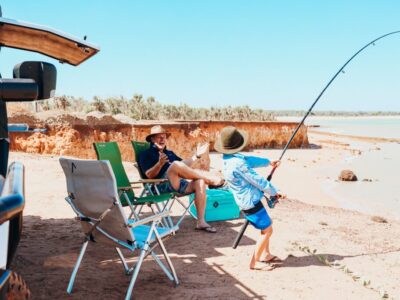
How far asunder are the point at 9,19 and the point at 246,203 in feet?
7.94

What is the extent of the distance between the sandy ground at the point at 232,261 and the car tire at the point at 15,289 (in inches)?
65.7

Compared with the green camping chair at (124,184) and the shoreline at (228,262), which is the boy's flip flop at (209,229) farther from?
the green camping chair at (124,184)

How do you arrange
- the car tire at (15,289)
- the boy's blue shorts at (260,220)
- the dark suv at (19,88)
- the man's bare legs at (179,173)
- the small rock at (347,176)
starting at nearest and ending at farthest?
the dark suv at (19,88) < the car tire at (15,289) < the boy's blue shorts at (260,220) < the man's bare legs at (179,173) < the small rock at (347,176)

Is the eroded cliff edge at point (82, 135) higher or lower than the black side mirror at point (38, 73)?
lower

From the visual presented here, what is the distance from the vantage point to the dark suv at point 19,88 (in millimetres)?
1690

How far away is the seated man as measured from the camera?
18.4 ft

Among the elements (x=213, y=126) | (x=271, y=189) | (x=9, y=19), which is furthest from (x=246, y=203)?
(x=213, y=126)

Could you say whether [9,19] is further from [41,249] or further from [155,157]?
[155,157]

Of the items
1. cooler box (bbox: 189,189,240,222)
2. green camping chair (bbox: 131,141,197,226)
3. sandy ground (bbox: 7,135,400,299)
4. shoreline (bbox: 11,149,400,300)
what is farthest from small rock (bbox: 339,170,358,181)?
green camping chair (bbox: 131,141,197,226)

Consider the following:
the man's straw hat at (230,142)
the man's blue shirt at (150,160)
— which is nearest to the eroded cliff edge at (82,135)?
the man's blue shirt at (150,160)

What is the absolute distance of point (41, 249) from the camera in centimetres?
486

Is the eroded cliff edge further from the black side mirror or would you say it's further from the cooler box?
the black side mirror

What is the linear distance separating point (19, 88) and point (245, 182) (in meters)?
2.44

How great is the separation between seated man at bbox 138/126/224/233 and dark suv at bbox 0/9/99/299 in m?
1.71
